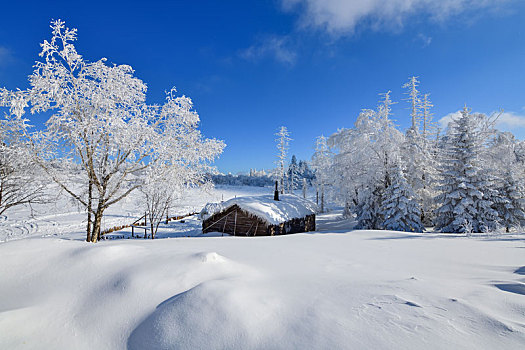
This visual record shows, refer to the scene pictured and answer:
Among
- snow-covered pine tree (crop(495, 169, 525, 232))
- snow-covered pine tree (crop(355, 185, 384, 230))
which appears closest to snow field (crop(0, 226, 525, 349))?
snow-covered pine tree (crop(355, 185, 384, 230))

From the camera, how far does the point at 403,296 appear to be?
2590mm

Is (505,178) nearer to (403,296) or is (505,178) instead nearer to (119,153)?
(403,296)

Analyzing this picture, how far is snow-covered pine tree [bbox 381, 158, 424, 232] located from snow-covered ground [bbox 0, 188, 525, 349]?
13.1 metres

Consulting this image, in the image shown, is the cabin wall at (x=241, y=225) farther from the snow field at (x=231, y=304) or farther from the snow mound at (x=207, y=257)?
the snow mound at (x=207, y=257)

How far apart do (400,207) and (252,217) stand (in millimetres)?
11224

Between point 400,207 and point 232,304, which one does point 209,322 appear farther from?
point 400,207

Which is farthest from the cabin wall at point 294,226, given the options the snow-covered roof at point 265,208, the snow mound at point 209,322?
the snow mound at point 209,322

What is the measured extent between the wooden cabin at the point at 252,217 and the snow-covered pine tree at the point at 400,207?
7.68 meters

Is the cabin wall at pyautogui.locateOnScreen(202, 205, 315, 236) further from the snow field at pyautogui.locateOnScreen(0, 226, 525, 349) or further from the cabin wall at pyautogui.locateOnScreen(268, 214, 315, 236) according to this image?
the snow field at pyautogui.locateOnScreen(0, 226, 525, 349)

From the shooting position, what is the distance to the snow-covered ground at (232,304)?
79.3 inches

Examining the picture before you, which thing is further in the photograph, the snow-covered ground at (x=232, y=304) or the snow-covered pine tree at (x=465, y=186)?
the snow-covered pine tree at (x=465, y=186)

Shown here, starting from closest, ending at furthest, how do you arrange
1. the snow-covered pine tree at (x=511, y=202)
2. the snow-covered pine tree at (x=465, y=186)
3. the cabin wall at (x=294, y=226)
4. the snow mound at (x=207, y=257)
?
the snow mound at (x=207, y=257) < the snow-covered pine tree at (x=465, y=186) < the snow-covered pine tree at (x=511, y=202) < the cabin wall at (x=294, y=226)

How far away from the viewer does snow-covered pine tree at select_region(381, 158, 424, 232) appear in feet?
54.2

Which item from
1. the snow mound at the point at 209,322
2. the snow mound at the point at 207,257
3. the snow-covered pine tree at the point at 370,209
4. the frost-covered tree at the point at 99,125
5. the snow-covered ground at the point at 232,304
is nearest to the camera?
the snow-covered ground at the point at 232,304
